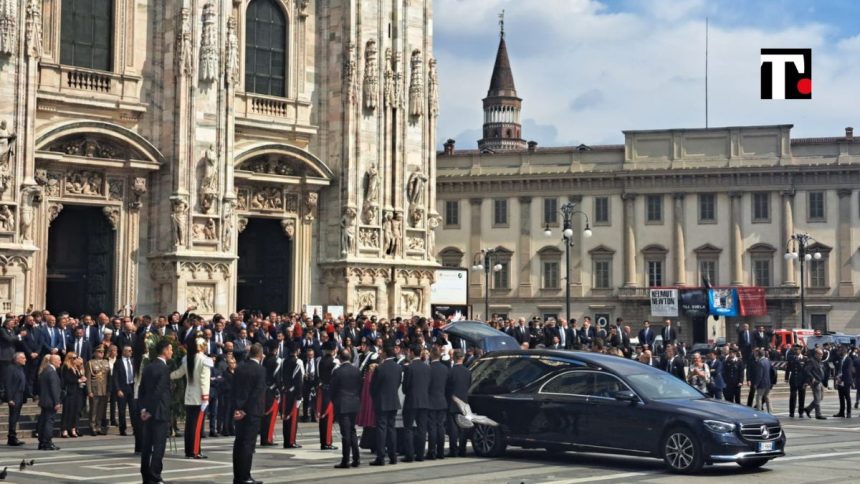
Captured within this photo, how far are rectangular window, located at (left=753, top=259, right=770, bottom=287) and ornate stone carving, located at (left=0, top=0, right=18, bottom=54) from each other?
55.1 meters

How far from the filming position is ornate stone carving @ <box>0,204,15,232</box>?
31.2m

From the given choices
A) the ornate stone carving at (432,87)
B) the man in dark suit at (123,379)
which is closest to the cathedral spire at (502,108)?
the ornate stone carving at (432,87)

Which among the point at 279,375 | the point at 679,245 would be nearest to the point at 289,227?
the point at 279,375

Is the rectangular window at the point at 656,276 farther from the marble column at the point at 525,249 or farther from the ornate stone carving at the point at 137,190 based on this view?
the ornate stone carving at the point at 137,190

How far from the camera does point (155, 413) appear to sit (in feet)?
54.2

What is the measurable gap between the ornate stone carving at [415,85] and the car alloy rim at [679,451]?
78.7 ft

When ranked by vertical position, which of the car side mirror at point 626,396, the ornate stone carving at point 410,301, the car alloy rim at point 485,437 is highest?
the ornate stone carving at point 410,301

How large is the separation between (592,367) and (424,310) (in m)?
22.4

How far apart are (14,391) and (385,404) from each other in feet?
23.0

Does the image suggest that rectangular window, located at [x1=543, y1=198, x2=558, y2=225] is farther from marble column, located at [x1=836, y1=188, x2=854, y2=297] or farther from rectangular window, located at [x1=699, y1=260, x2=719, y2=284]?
marble column, located at [x1=836, y1=188, x2=854, y2=297]

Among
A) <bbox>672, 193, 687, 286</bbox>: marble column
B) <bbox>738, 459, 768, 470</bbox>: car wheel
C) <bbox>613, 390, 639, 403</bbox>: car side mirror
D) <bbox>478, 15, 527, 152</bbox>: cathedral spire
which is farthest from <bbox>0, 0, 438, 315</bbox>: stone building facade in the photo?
<bbox>478, 15, 527, 152</bbox>: cathedral spire

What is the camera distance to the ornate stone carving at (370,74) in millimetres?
38938

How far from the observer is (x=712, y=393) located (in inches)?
1172

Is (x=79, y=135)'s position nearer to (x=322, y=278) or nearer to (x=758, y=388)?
(x=322, y=278)
